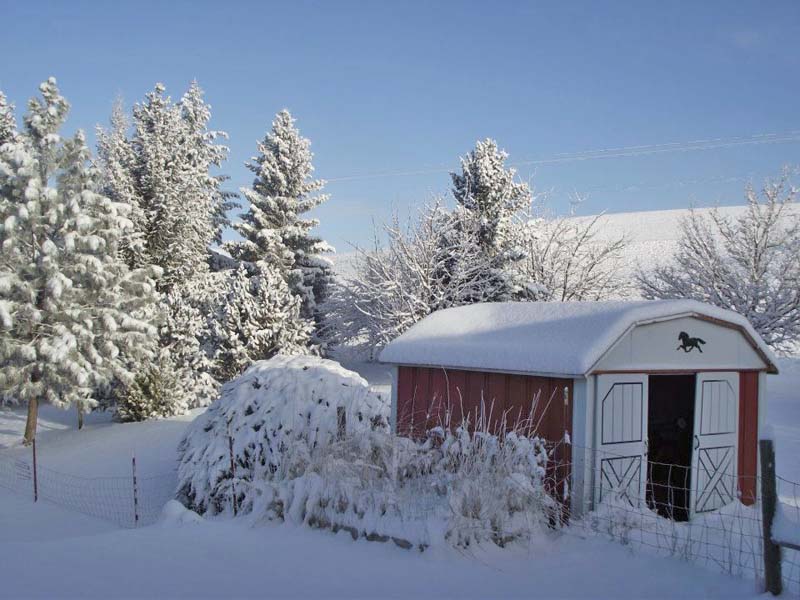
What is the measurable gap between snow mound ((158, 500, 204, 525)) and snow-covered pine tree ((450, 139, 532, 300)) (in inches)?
713

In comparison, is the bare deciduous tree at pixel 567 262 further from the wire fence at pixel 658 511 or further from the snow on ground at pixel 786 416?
the wire fence at pixel 658 511

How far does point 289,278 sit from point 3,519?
58.8ft

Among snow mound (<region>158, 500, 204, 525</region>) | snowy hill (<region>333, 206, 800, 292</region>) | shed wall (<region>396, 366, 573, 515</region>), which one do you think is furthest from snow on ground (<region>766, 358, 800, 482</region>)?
snowy hill (<region>333, 206, 800, 292</region>)

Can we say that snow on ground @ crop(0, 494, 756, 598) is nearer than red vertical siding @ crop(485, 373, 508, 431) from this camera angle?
Yes

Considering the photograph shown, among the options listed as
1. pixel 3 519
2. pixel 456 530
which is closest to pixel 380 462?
pixel 456 530

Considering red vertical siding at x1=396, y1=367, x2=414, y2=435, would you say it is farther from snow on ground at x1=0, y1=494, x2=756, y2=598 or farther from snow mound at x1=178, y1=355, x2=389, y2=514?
snow on ground at x1=0, y1=494, x2=756, y2=598

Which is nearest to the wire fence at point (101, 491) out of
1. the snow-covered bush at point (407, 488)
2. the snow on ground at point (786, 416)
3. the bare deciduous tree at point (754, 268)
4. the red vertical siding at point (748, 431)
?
the snow-covered bush at point (407, 488)

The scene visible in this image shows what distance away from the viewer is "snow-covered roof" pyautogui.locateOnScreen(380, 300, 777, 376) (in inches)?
301

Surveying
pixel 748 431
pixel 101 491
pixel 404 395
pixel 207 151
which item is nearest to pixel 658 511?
pixel 748 431

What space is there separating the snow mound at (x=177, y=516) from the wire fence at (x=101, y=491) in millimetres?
2944

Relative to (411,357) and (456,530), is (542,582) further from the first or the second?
(411,357)

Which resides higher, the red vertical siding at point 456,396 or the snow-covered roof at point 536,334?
the snow-covered roof at point 536,334

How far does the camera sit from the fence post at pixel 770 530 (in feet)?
15.2

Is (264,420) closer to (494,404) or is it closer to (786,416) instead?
(494,404)
